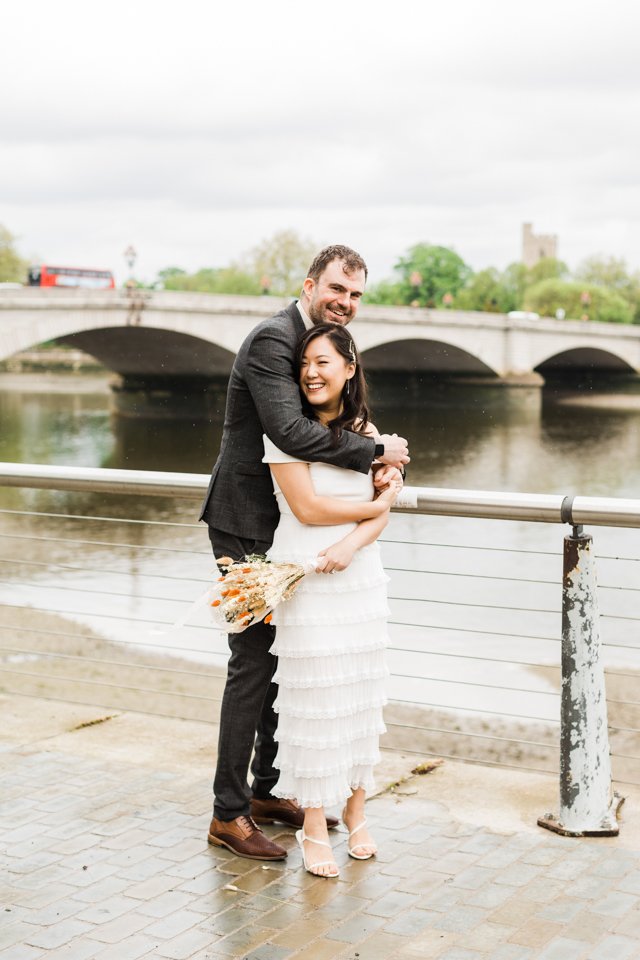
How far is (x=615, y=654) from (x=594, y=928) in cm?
743

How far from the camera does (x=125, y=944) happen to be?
269 centimetres

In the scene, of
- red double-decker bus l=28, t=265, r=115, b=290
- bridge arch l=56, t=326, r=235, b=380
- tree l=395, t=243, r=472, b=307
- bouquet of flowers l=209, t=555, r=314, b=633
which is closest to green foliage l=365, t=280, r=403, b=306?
tree l=395, t=243, r=472, b=307

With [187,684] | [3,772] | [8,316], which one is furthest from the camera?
[8,316]

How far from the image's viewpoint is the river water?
9031mm

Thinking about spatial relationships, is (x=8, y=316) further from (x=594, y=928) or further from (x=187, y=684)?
(x=594, y=928)

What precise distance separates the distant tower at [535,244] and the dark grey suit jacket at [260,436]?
11459cm

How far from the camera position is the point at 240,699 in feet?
10.8

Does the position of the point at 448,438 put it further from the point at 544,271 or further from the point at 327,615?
the point at 544,271

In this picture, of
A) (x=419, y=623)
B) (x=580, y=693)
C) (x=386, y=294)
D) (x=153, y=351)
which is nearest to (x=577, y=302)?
(x=386, y=294)

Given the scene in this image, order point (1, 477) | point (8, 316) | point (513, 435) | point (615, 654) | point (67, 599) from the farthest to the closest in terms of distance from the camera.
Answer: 1. point (513, 435)
2. point (8, 316)
3. point (67, 599)
4. point (615, 654)
5. point (1, 477)

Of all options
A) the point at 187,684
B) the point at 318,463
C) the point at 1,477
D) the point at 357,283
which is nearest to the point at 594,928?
the point at 318,463

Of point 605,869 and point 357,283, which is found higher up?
point 357,283

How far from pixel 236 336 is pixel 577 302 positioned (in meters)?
40.7

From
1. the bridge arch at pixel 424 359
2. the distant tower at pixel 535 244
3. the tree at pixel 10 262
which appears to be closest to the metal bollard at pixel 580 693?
the bridge arch at pixel 424 359
